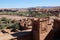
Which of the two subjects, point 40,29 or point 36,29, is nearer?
point 40,29

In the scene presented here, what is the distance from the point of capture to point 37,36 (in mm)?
12906

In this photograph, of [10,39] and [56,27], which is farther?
[56,27]

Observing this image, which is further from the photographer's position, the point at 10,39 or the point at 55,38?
the point at 55,38

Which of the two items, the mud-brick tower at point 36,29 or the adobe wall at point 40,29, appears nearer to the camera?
the adobe wall at point 40,29

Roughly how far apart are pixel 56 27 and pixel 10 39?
4.44 m

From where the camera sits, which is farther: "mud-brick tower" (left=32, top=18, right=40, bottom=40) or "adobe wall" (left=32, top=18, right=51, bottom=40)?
"mud-brick tower" (left=32, top=18, right=40, bottom=40)

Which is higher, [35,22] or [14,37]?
[35,22]

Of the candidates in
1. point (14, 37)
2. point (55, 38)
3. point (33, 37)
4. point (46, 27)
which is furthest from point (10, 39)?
point (55, 38)

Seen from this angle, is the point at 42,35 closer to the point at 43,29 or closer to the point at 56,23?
the point at 43,29

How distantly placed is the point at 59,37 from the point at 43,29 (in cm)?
187

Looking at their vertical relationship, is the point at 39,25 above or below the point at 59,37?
above

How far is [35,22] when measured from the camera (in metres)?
13.3

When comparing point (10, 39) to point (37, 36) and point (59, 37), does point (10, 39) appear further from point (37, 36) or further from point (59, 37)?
point (59, 37)

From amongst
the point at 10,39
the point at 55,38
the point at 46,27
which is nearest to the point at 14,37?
the point at 10,39
